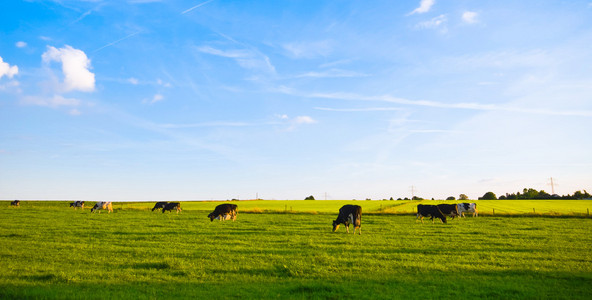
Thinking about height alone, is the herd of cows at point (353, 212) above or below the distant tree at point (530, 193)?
below

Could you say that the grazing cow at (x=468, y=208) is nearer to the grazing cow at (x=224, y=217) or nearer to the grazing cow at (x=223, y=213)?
the grazing cow at (x=223, y=213)

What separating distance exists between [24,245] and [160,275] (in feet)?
34.5

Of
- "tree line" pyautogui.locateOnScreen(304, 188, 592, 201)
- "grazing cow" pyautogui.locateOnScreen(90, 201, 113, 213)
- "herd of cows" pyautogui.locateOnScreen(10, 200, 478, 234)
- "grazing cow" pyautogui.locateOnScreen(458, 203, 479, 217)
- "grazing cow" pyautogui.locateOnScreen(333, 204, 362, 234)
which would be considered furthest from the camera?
"tree line" pyautogui.locateOnScreen(304, 188, 592, 201)

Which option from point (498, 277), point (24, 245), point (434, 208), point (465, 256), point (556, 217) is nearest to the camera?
point (498, 277)

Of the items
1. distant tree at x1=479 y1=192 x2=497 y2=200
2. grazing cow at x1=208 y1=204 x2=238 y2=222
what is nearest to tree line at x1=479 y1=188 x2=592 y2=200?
distant tree at x1=479 y1=192 x2=497 y2=200

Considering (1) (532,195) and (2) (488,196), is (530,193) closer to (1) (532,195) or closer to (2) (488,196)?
(1) (532,195)

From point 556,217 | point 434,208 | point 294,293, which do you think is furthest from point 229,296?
point 556,217

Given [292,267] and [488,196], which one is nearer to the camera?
[292,267]

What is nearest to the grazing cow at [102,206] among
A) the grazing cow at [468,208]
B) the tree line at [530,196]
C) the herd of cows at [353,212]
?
the herd of cows at [353,212]

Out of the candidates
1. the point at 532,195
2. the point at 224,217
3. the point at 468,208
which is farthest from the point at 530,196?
the point at 224,217

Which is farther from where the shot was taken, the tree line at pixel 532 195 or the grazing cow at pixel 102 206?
the tree line at pixel 532 195

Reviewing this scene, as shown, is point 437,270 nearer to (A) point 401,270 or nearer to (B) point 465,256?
(A) point 401,270

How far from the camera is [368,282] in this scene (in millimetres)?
10227

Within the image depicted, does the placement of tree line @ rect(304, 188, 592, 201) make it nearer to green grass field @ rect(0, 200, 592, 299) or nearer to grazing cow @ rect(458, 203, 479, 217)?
grazing cow @ rect(458, 203, 479, 217)
